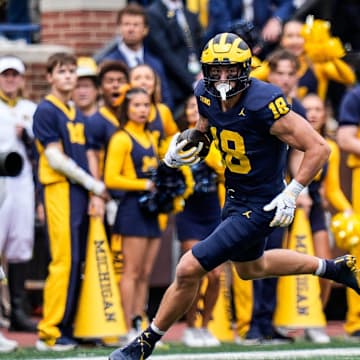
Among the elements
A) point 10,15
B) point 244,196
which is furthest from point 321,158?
point 10,15

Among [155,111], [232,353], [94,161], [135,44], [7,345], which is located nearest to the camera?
[232,353]

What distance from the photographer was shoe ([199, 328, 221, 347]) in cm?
1170

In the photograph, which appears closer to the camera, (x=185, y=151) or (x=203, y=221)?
(x=185, y=151)

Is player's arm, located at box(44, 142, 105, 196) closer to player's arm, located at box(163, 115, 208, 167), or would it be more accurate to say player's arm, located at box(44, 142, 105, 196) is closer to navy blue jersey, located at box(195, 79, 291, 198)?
player's arm, located at box(163, 115, 208, 167)

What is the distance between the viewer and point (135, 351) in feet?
30.7

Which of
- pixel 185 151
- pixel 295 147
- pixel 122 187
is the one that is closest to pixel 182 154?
pixel 185 151

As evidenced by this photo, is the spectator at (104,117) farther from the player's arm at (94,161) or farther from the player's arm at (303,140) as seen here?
the player's arm at (303,140)

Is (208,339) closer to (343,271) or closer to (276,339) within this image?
(276,339)

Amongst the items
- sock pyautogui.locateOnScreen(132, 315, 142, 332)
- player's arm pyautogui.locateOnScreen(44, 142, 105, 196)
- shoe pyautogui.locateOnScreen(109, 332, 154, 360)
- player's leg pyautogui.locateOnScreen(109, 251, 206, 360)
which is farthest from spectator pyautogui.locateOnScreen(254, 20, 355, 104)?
shoe pyautogui.locateOnScreen(109, 332, 154, 360)

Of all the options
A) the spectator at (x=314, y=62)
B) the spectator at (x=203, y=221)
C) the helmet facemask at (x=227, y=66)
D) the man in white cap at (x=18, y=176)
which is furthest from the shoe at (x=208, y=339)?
the helmet facemask at (x=227, y=66)

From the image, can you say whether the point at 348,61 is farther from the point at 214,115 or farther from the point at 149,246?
the point at 214,115

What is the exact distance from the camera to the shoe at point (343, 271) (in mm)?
9836

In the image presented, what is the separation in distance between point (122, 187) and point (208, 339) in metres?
1.33

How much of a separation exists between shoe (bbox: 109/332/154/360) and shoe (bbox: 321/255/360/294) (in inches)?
50.1
